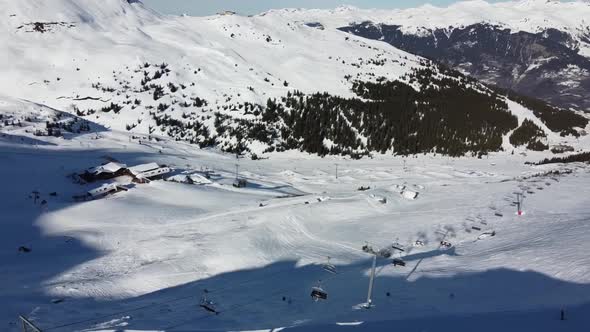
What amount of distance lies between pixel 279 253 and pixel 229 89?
94755 millimetres

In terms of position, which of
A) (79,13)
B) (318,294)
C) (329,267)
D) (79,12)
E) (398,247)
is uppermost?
(79,12)

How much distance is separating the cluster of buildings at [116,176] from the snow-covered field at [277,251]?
1.87m

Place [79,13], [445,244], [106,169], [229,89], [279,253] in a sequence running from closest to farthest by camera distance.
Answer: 1. [279,253]
2. [445,244]
3. [106,169]
4. [229,89]
5. [79,13]

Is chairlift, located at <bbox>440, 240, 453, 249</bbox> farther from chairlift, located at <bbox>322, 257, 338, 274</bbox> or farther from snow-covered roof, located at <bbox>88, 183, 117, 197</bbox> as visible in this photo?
snow-covered roof, located at <bbox>88, 183, 117, 197</bbox>

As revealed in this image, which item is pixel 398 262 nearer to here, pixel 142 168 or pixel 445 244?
pixel 445 244

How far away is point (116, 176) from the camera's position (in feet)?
224

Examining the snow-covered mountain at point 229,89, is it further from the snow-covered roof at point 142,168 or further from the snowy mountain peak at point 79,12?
the snow-covered roof at point 142,168

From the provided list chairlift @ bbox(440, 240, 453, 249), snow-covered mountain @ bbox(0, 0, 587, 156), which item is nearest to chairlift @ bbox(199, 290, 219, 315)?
chairlift @ bbox(440, 240, 453, 249)

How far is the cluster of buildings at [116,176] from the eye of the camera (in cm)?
6332

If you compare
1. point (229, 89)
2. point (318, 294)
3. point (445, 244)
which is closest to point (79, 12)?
point (229, 89)

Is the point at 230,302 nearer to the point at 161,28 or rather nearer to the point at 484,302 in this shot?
the point at 484,302

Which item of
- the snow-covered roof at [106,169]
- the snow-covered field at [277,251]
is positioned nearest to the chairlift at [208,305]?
the snow-covered field at [277,251]

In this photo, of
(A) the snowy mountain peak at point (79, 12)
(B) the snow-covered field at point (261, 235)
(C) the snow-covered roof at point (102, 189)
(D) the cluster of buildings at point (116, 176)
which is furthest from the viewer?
(A) the snowy mountain peak at point (79, 12)

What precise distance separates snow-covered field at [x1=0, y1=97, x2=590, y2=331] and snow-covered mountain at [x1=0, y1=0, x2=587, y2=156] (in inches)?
1391
